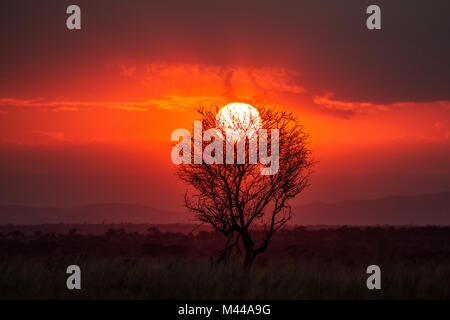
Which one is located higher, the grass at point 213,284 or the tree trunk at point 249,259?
the tree trunk at point 249,259

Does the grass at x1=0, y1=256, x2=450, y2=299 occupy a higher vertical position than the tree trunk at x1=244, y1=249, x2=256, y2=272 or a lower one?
lower

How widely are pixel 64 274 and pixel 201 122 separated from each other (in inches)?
315

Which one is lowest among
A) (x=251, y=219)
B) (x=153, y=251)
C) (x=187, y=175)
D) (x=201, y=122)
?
(x=153, y=251)

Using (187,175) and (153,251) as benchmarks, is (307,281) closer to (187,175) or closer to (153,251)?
(187,175)

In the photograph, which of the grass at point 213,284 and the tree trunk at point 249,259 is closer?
the grass at point 213,284

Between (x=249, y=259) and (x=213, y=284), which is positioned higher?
(x=249, y=259)

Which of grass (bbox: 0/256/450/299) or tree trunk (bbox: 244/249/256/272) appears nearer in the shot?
grass (bbox: 0/256/450/299)

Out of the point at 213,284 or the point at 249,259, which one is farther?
the point at 249,259

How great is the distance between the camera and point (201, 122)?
20.9 metres

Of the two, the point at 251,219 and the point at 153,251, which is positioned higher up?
the point at 251,219

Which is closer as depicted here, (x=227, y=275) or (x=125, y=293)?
(x=125, y=293)
